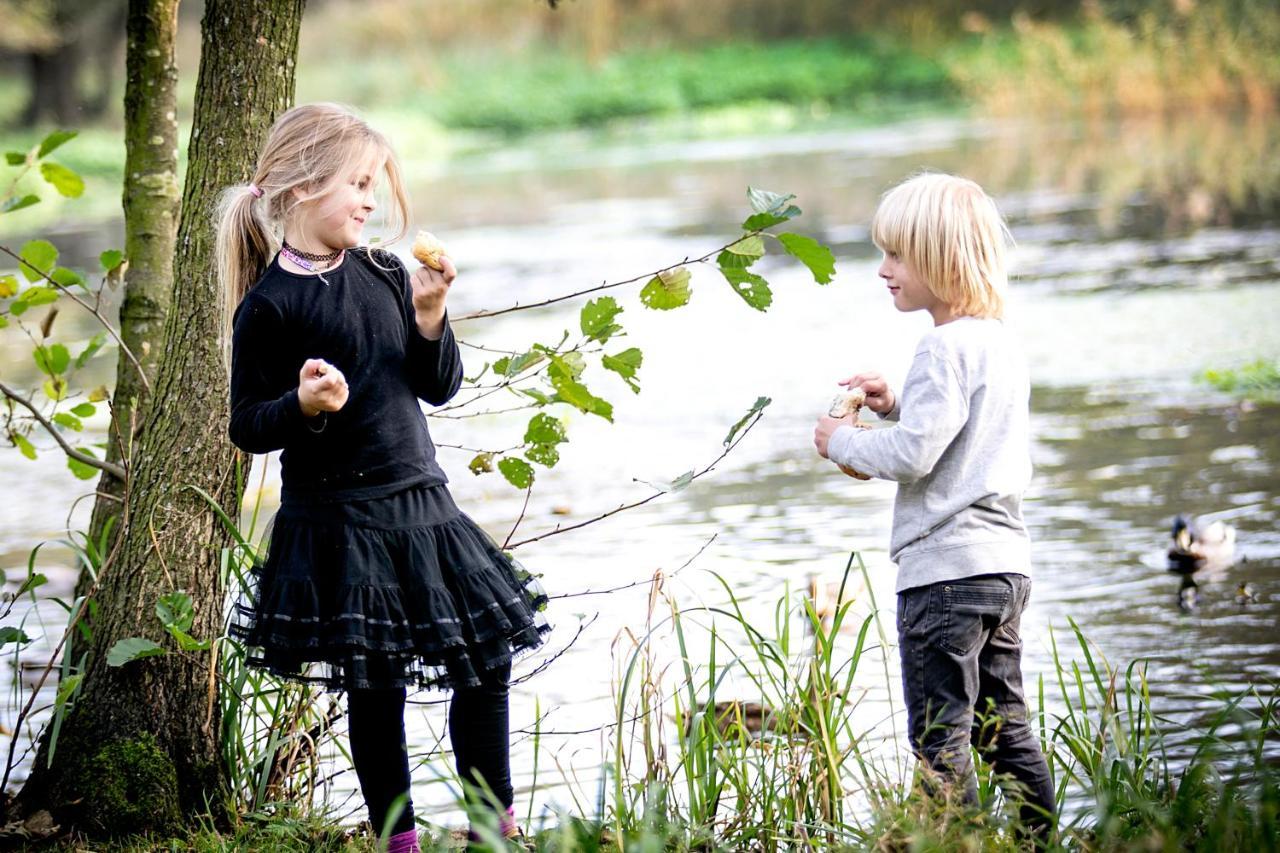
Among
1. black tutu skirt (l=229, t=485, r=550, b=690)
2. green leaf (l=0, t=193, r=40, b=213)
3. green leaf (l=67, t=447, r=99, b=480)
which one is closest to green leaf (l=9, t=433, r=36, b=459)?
green leaf (l=67, t=447, r=99, b=480)

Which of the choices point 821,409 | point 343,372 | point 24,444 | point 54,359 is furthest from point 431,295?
point 821,409

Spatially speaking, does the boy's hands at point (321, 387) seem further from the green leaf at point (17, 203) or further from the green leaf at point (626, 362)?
the green leaf at point (17, 203)

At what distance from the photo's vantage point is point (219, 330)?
11.5 ft

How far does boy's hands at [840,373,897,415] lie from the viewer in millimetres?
3201

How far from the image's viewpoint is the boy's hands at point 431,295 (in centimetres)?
292

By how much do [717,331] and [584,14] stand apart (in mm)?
28399

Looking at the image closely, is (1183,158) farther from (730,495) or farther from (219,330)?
(219,330)

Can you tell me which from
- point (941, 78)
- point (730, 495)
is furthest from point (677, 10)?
point (730, 495)

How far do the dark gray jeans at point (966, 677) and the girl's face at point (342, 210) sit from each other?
1.28 m

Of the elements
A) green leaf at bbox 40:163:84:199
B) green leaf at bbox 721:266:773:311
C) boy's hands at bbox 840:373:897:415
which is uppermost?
green leaf at bbox 40:163:84:199

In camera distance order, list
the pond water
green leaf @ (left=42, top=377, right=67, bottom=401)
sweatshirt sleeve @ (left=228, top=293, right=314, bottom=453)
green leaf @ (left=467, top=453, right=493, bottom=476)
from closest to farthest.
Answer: sweatshirt sleeve @ (left=228, top=293, right=314, bottom=453) → green leaf @ (left=467, top=453, right=493, bottom=476) → green leaf @ (left=42, top=377, right=67, bottom=401) → the pond water

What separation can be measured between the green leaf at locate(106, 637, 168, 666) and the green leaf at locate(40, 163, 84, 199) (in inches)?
41.3

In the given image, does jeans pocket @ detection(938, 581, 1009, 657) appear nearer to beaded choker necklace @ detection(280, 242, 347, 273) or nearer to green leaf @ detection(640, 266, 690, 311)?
green leaf @ detection(640, 266, 690, 311)

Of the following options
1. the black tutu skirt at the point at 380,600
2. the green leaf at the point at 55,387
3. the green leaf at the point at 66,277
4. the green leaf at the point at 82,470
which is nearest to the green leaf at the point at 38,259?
the green leaf at the point at 66,277
